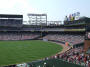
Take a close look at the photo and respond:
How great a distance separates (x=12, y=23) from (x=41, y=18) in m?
18.4

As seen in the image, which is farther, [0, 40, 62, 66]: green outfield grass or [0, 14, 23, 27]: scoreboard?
[0, 14, 23, 27]: scoreboard

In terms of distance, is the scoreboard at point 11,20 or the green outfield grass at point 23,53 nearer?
the green outfield grass at point 23,53

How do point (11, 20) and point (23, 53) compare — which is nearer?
point (23, 53)

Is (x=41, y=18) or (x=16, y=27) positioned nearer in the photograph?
(x=16, y=27)

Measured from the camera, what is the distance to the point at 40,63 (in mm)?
16984

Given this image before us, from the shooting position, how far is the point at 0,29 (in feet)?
253

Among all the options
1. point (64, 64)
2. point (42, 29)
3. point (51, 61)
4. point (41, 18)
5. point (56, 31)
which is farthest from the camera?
point (41, 18)

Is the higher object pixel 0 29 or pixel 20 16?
pixel 20 16

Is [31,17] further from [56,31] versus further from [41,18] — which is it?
[56,31]

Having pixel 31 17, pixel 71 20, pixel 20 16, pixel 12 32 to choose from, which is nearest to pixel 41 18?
pixel 31 17

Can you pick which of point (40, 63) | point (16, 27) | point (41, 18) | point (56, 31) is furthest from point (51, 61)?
point (41, 18)

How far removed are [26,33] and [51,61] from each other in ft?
204

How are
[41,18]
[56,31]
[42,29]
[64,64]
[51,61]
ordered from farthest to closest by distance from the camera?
[41,18] < [42,29] < [56,31] < [51,61] < [64,64]

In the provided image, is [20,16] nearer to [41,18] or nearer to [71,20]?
[41,18]
